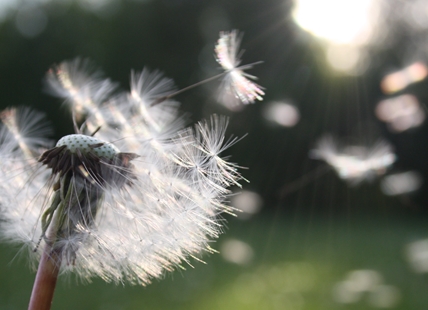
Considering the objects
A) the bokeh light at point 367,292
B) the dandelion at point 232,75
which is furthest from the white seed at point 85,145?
the bokeh light at point 367,292

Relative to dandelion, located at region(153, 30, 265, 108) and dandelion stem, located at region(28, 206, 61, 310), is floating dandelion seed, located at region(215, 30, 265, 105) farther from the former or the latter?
dandelion stem, located at region(28, 206, 61, 310)

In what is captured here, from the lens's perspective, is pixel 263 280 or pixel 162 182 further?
pixel 263 280

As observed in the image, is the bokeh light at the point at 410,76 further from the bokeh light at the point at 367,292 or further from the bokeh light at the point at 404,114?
the bokeh light at the point at 367,292

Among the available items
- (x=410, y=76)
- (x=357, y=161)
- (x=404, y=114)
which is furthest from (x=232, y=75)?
(x=410, y=76)

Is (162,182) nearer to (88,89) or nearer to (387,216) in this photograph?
(88,89)

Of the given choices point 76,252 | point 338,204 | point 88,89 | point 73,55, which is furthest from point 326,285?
point 73,55

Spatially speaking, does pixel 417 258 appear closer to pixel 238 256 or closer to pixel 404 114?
pixel 238 256
